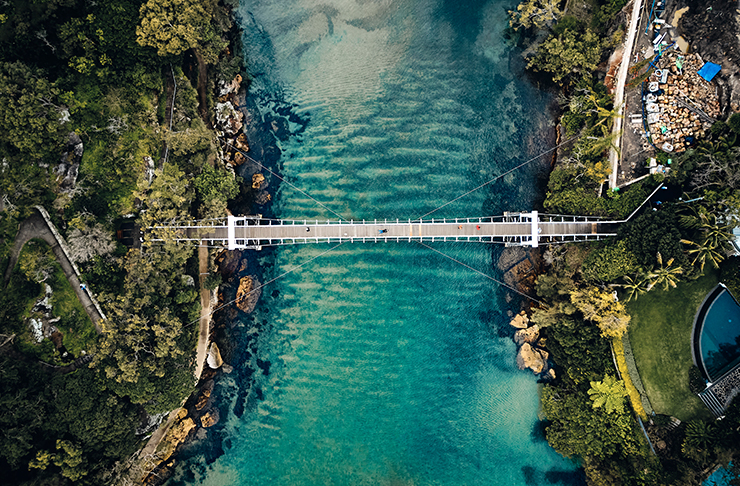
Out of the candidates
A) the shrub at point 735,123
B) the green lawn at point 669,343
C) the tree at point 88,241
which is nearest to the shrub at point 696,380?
the green lawn at point 669,343

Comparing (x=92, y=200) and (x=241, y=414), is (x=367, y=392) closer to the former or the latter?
(x=241, y=414)

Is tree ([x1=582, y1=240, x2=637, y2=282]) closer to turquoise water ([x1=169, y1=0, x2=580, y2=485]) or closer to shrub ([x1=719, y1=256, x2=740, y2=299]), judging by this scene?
shrub ([x1=719, y1=256, x2=740, y2=299])

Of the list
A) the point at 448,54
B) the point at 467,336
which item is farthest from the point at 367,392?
the point at 448,54

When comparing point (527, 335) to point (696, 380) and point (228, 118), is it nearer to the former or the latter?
point (696, 380)

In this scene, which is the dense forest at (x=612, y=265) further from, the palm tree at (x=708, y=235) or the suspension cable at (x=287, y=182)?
the suspension cable at (x=287, y=182)

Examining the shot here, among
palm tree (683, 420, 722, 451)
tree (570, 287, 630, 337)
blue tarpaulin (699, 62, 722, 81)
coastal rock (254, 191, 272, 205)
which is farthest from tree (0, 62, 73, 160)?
palm tree (683, 420, 722, 451)
